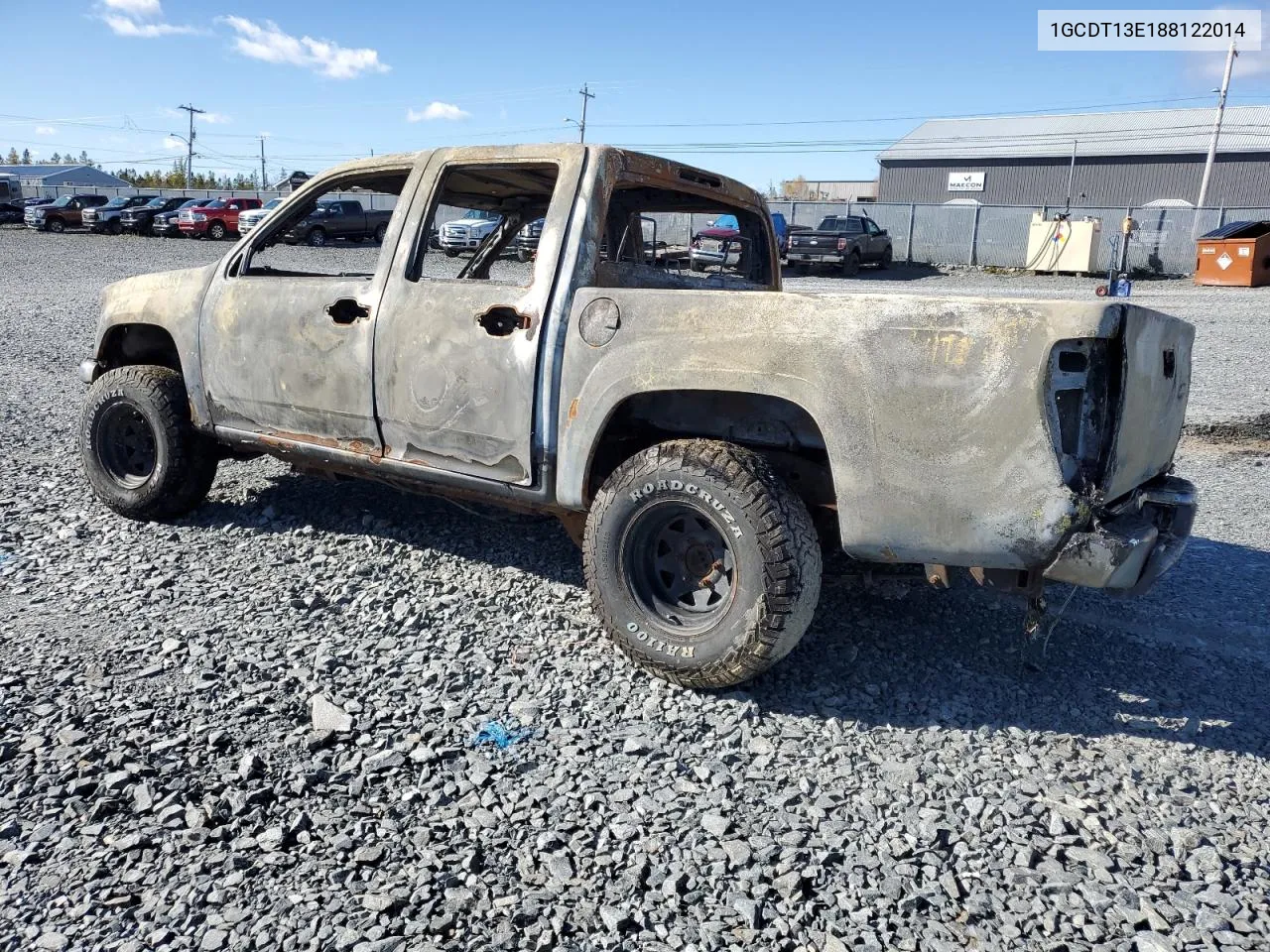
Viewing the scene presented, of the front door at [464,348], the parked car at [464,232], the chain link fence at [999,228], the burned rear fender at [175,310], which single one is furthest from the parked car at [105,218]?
the front door at [464,348]

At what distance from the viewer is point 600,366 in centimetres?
354

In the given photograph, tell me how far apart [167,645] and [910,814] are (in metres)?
2.76

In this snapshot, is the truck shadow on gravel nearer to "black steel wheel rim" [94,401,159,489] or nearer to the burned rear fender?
"black steel wheel rim" [94,401,159,489]

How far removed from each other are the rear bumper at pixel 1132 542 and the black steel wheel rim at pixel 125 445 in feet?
14.5

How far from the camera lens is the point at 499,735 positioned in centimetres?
312

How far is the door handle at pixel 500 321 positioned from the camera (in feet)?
12.3

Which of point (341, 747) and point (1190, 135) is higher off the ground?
point (1190, 135)

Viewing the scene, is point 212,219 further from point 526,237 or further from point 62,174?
point 62,174

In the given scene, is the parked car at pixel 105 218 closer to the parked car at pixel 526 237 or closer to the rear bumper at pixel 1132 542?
the parked car at pixel 526 237

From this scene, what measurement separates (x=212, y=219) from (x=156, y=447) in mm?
33707

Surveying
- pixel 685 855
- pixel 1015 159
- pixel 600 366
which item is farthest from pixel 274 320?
pixel 1015 159

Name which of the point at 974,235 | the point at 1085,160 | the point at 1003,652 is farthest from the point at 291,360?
the point at 1085,160

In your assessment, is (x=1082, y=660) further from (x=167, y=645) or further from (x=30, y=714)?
(x=30, y=714)

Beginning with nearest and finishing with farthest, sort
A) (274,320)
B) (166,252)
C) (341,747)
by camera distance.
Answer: (341,747) < (274,320) < (166,252)
